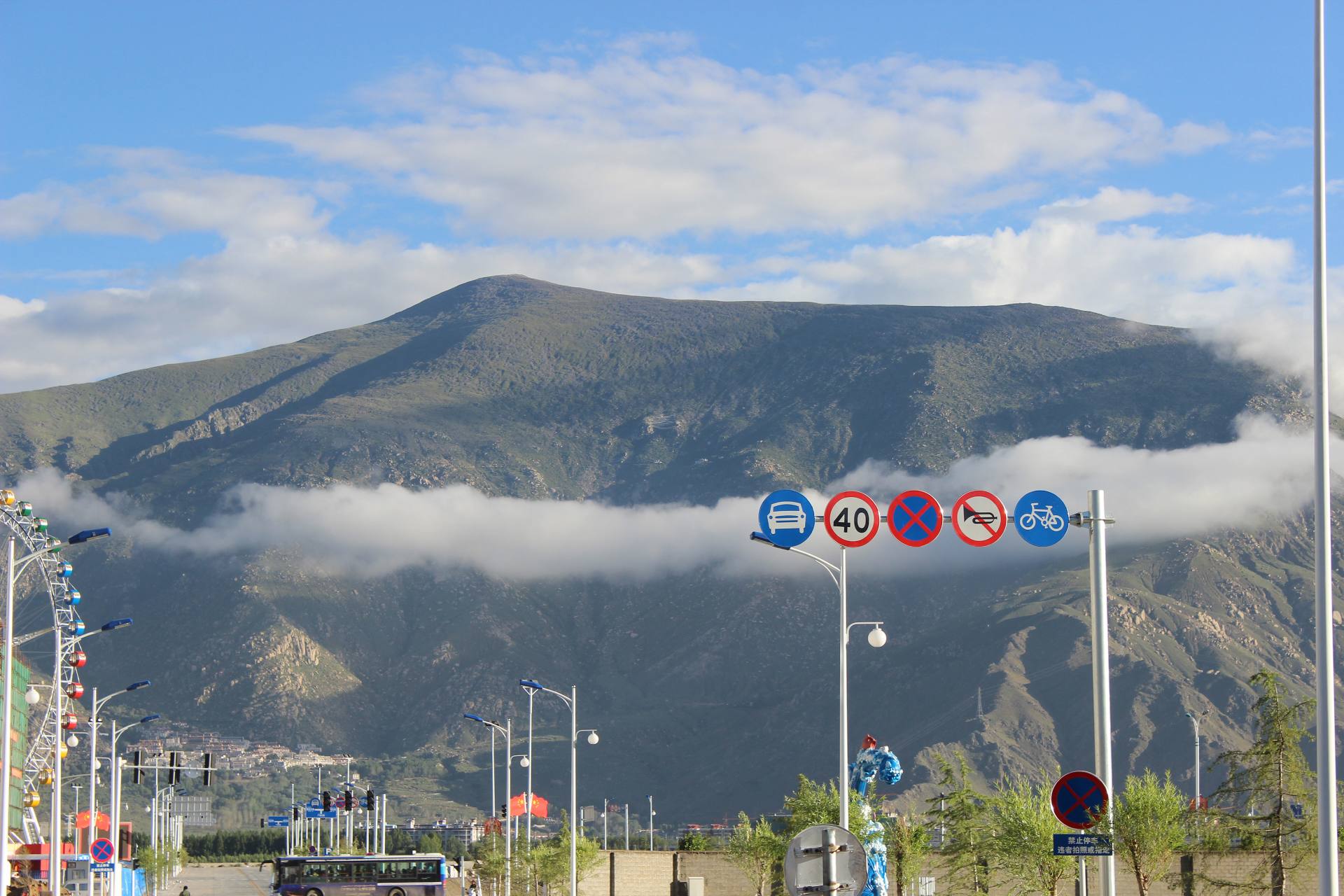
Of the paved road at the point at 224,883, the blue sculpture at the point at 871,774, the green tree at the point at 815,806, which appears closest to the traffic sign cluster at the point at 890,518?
the blue sculpture at the point at 871,774

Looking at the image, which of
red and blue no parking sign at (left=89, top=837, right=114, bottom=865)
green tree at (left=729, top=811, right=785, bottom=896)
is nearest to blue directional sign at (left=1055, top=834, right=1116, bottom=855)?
green tree at (left=729, top=811, right=785, bottom=896)

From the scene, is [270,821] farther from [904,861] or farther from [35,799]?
[904,861]

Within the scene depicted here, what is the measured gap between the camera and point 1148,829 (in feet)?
148

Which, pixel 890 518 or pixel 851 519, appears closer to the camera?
pixel 890 518

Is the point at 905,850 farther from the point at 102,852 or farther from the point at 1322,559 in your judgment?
the point at 1322,559

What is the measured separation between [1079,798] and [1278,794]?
23.2 metres

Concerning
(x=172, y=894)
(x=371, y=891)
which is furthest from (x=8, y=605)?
(x=172, y=894)

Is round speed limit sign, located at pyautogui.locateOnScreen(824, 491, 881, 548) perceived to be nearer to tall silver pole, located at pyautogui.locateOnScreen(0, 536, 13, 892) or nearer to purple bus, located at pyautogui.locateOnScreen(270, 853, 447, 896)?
tall silver pole, located at pyautogui.locateOnScreen(0, 536, 13, 892)

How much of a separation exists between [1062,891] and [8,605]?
40806 mm

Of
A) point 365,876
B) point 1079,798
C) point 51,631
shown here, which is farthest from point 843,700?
point 365,876

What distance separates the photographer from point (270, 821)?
181 metres

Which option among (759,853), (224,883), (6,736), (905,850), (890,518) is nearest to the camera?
(890,518)

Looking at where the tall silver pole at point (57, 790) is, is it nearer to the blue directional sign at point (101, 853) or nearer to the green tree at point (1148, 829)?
the blue directional sign at point (101, 853)

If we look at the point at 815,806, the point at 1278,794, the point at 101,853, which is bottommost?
the point at 101,853
